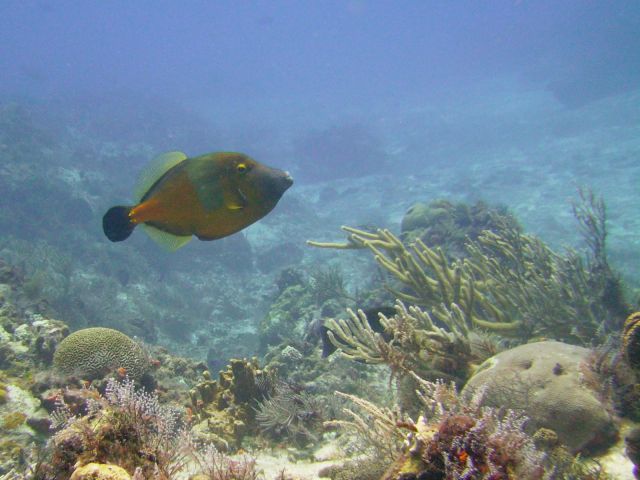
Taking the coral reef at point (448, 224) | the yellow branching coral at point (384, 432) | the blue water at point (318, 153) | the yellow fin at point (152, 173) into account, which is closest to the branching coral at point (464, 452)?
the yellow branching coral at point (384, 432)

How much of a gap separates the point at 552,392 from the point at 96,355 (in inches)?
185

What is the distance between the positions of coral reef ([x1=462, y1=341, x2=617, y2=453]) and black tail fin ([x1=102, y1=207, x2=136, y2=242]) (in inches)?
88.7

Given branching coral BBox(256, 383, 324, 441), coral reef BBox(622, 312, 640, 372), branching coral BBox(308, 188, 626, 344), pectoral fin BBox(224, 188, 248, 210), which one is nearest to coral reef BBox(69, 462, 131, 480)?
pectoral fin BBox(224, 188, 248, 210)

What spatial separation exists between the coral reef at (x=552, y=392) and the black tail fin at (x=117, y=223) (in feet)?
7.39

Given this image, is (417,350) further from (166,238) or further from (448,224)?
(448,224)

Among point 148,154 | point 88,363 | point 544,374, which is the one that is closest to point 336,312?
point 88,363

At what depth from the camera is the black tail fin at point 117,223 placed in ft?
6.26

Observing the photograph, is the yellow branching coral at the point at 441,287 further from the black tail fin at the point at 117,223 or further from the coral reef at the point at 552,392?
the black tail fin at the point at 117,223

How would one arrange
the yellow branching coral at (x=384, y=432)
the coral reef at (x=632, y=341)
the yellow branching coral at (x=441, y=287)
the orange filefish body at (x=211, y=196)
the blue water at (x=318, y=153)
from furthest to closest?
the blue water at (x=318, y=153), the yellow branching coral at (x=441, y=287), the coral reef at (x=632, y=341), the orange filefish body at (x=211, y=196), the yellow branching coral at (x=384, y=432)

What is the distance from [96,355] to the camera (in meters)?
4.41

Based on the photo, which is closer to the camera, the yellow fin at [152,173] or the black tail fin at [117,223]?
the black tail fin at [117,223]

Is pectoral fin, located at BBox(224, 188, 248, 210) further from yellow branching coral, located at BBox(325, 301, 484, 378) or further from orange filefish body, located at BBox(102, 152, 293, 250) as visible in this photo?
yellow branching coral, located at BBox(325, 301, 484, 378)

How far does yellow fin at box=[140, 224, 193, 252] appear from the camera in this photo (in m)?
2.12

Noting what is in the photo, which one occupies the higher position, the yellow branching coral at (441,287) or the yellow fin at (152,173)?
the yellow fin at (152,173)
